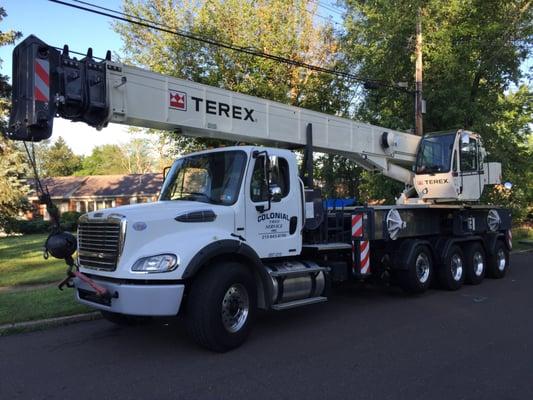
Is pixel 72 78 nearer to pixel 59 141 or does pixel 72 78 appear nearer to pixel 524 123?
pixel 524 123

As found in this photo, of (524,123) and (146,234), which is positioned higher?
(524,123)

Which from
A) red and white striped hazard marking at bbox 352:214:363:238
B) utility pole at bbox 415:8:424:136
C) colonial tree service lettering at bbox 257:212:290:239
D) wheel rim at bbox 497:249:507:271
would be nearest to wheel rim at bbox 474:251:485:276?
wheel rim at bbox 497:249:507:271

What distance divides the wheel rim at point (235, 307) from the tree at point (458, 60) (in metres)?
14.3

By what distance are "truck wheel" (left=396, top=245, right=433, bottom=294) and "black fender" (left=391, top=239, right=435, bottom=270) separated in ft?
0.19

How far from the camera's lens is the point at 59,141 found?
8625 cm

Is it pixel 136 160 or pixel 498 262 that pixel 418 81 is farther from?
pixel 136 160

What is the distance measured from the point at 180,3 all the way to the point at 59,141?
72.9m

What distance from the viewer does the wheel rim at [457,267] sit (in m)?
11.2

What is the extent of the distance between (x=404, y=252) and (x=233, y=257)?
15.3 ft

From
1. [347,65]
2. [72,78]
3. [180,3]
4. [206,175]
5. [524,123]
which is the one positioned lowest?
[206,175]

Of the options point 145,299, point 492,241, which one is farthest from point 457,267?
point 145,299

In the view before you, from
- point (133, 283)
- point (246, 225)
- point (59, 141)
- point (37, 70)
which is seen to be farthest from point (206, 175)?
point (59, 141)

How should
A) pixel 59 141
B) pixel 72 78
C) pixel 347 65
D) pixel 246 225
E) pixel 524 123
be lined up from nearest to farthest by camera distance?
pixel 72 78 → pixel 246 225 → pixel 524 123 → pixel 347 65 → pixel 59 141

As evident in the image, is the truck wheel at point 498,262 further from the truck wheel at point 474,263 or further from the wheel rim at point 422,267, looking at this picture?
the wheel rim at point 422,267
